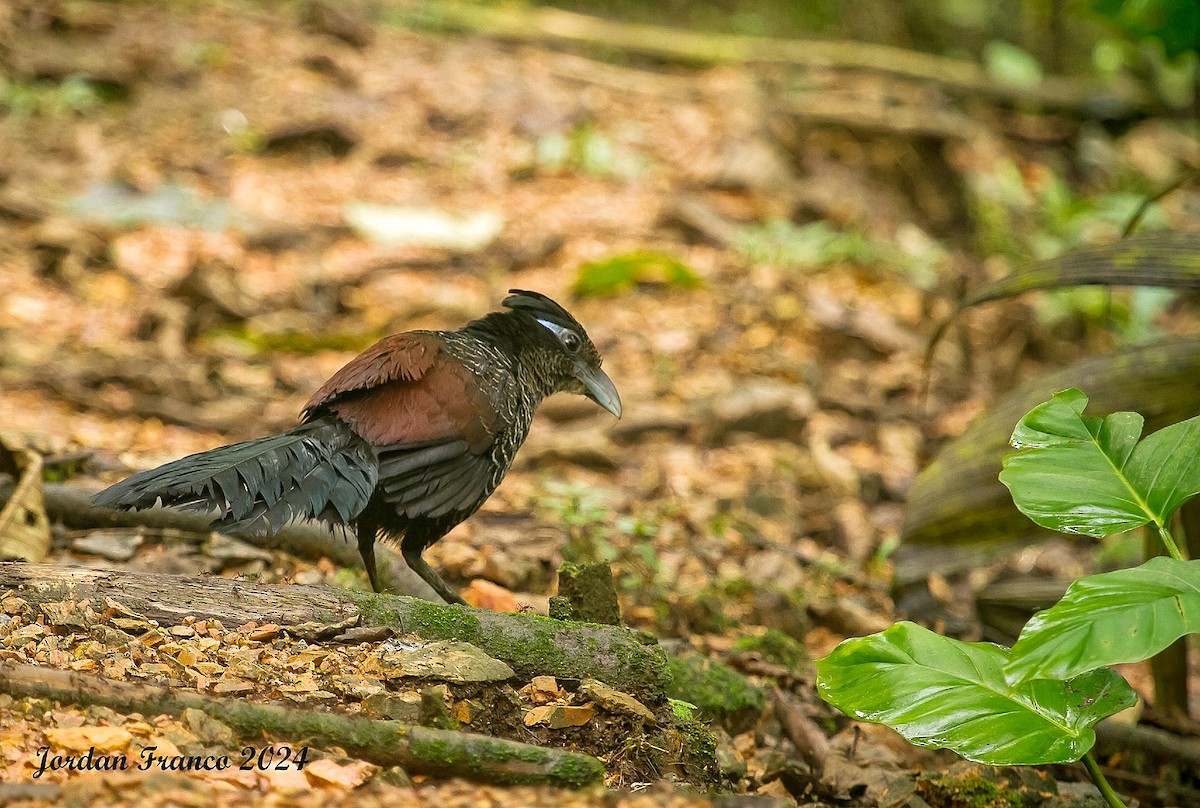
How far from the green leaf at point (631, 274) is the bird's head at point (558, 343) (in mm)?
3595

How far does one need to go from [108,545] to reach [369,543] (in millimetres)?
1033

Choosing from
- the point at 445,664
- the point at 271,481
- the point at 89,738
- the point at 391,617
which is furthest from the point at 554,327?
the point at 89,738

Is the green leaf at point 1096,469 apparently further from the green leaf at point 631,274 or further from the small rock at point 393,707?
the green leaf at point 631,274

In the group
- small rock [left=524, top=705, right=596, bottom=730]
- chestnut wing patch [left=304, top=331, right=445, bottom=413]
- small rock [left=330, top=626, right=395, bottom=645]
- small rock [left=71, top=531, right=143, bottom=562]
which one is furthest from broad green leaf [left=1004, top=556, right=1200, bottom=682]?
small rock [left=71, top=531, right=143, bottom=562]

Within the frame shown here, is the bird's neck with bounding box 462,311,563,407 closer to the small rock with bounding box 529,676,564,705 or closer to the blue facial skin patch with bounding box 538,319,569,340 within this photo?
the blue facial skin patch with bounding box 538,319,569,340

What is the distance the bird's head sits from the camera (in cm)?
398

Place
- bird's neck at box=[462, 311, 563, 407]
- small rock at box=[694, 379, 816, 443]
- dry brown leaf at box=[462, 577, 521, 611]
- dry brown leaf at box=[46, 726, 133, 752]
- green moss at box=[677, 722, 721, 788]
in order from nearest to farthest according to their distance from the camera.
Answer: dry brown leaf at box=[46, 726, 133, 752] < green moss at box=[677, 722, 721, 788] < dry brown leaf at box=[462, 577, 521, 611] < bird's neck at box=[462, 311, 563, 407] < small rock at box=[694, 379, 816, 443]

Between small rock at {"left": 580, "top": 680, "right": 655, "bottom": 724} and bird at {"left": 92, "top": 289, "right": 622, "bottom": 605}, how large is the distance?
83 centimetres

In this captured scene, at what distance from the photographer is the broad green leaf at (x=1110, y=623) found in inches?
85.9

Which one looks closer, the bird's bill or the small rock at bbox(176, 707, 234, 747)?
the small rock at bbox(176, 707, 234, 747)

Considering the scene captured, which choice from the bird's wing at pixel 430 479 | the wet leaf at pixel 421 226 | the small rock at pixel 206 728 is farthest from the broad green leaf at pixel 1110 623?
the wet leaf at pixel 421 226

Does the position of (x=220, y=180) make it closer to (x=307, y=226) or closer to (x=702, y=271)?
(x=307, y=226)

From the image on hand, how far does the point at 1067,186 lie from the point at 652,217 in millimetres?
4208

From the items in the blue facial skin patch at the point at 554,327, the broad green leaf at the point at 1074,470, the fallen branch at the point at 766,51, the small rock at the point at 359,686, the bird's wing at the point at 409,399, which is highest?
the fallen branch at the point at 766,51
